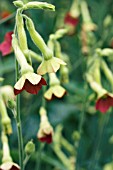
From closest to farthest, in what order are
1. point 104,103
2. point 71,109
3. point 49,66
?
point 49,66
point 104,103
point 71,109

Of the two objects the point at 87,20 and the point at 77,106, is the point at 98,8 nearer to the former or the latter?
the point at 87,20

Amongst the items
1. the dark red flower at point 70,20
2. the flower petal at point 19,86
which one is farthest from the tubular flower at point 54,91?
the dark red flower at point 70,20

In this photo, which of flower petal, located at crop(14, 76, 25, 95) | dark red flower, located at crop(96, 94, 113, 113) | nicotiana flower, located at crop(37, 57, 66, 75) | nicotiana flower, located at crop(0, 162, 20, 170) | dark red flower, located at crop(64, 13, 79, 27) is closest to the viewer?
flower petal, located at crop(14, 76, 25, 95)

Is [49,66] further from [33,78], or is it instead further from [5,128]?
[5,128]

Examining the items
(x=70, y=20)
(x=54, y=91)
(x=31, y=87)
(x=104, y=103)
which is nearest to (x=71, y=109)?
(x=70, y=20)

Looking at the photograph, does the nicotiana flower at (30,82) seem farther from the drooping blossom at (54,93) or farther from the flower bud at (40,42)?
the drooping blossom at (54,93)

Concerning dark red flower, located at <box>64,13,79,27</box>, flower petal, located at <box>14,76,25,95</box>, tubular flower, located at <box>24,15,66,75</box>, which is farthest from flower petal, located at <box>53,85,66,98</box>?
dark red flower, located at <box>64,13,79,27</box>

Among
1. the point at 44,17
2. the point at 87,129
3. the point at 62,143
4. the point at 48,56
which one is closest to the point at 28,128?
the point at 62,143

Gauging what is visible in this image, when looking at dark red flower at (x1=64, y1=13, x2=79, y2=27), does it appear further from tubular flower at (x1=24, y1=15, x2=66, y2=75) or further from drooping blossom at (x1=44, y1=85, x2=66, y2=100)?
tubular flower at (x1=24, y1=15, x2=66, y2=75)

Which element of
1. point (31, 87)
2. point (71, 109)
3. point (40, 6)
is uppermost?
point (40, 6)
